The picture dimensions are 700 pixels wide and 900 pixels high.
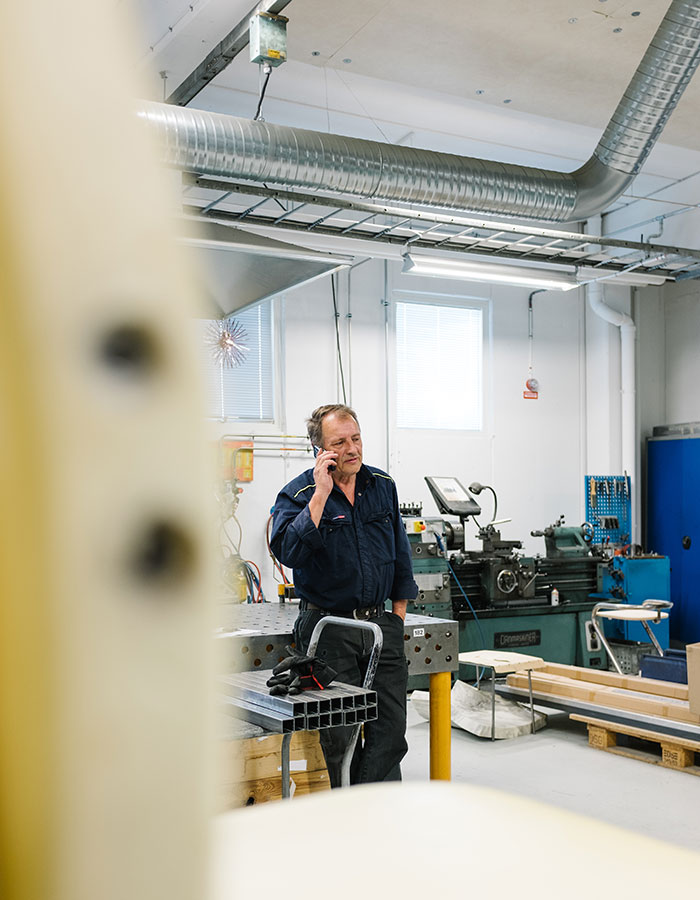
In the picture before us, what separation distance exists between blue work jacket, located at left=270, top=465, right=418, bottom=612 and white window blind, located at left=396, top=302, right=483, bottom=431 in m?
4.15

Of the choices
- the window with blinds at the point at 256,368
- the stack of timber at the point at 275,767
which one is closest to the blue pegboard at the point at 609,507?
the window with blinds at the point at 256,368

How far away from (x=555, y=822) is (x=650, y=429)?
8046mm

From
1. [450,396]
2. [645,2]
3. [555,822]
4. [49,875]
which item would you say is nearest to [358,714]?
[555,822]

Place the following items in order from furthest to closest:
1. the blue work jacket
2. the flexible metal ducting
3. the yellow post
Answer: the flexible metal ducting → the yellow post → the blue work jacket

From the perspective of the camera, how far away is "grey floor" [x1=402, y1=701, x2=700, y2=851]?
3.25 metres

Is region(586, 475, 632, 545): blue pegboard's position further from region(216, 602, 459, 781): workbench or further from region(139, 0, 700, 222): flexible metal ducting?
region(216, 602, 459, 781): workbench

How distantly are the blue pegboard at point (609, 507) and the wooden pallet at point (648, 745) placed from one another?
97.1 inches

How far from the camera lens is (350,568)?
8.91ft

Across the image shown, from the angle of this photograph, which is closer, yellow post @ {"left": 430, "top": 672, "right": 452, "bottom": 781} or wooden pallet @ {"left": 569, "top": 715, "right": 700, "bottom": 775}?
yellow post @ {"left": 430, "top": 672, "right": 452, "bottom": 781}

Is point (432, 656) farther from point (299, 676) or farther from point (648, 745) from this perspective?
point (648, 745)

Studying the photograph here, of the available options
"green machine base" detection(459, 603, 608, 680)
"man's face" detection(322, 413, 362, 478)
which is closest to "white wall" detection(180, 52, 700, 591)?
"green machine base" detection(459, 603, 608, 680)

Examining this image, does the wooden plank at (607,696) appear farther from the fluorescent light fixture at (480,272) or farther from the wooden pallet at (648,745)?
the fluorescent light fixture at (480,272)

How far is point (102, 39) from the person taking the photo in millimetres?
118

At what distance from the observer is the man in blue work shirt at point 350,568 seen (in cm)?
264
